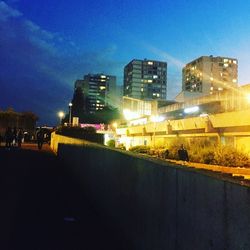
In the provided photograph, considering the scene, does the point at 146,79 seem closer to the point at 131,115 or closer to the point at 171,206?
the point at 131,115

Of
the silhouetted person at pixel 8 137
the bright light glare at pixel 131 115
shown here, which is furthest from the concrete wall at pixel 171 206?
the bright light glare at pixel 131 115

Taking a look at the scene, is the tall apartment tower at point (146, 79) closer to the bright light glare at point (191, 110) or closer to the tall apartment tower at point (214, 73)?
the tall apartment tower at point (214, 73)

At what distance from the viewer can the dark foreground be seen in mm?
7203

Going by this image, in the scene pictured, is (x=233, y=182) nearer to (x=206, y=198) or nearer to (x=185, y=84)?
(x=206, y=198)

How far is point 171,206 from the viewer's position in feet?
16.6

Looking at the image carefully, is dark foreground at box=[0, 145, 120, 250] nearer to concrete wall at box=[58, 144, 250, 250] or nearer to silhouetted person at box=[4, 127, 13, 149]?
concrete wall at box=[58, 144, 250, 250]

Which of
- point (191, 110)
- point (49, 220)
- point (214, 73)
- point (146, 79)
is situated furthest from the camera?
point (146, 79)

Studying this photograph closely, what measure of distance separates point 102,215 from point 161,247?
437cm

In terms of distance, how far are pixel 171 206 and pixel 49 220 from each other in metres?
4.64

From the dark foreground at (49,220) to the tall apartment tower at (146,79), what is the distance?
164 meters

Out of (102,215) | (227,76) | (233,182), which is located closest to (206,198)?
(233,182)

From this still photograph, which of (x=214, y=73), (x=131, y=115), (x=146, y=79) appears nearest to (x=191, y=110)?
(x=131, y=115)

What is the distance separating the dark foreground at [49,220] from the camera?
23.6 ft

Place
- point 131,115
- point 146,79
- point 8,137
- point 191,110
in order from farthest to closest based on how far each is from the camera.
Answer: point 146,79, point 131,115, point 191,110, point 8,137
